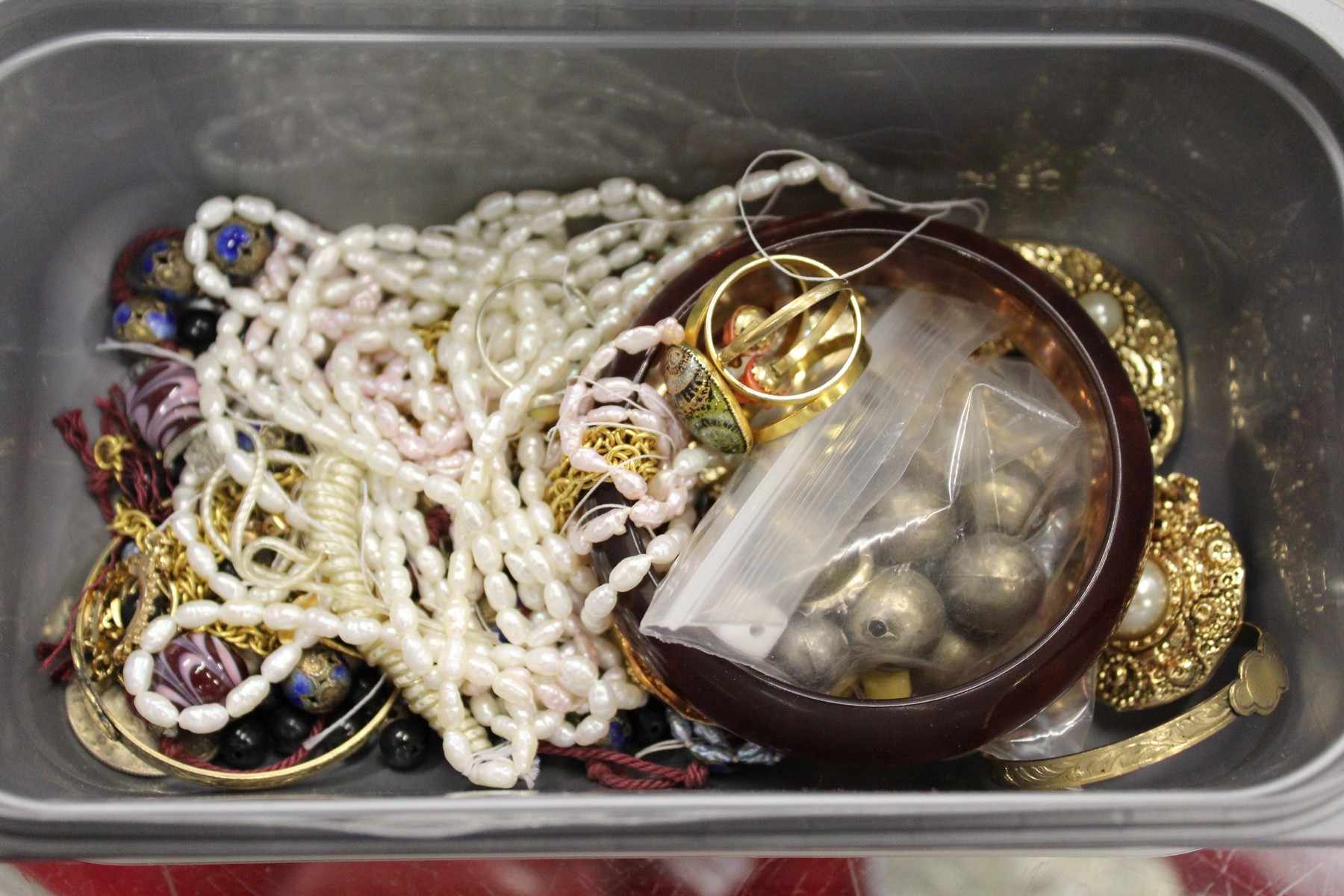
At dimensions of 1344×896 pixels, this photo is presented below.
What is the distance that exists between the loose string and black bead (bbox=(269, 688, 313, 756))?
52 cm

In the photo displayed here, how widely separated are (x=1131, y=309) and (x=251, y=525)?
0.81 meters

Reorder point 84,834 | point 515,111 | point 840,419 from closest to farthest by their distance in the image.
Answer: point 84,834 → point 840,419 → point 515,111

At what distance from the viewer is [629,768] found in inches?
32.0

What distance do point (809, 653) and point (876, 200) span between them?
1.47 feet

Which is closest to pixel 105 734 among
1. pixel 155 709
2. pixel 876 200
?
pixel 155 709

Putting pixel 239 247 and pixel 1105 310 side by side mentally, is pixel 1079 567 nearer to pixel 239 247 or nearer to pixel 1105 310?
pixel 1105 310

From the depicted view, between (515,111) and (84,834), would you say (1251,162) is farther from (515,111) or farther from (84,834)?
(84,834)

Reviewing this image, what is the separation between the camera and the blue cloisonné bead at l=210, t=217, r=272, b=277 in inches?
35.5

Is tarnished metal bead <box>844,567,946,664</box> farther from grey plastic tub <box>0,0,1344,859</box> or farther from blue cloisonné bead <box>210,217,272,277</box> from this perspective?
blue cloisonné bead <box>210,217,272,277</box>

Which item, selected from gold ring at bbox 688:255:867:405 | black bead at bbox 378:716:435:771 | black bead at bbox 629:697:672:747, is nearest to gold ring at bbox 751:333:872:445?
gold ring at bbox 688:255:867:405

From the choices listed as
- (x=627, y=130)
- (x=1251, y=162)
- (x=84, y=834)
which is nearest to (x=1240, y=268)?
(x=1251, y=162)

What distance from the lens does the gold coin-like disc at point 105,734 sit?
775 mm

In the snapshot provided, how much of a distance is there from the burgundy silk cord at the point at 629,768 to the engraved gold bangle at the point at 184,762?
0.50ft

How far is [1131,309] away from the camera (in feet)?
3.07
